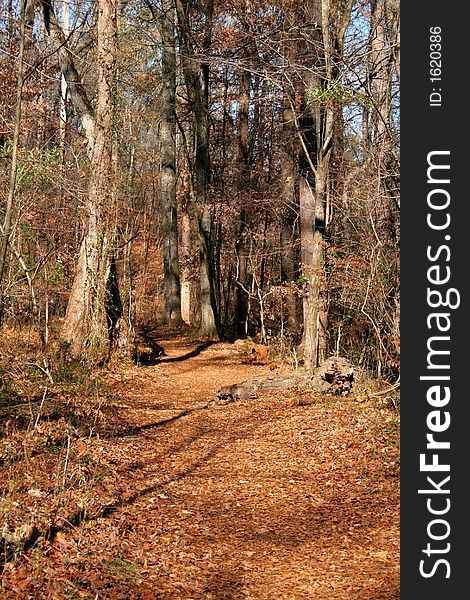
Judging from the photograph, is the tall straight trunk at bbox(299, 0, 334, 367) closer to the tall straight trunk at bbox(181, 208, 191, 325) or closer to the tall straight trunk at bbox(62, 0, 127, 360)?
the tall straight trunk at bbox(62, 0, 127, 360)

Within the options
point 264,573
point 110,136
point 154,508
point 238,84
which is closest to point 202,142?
point 238,84

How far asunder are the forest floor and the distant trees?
60.3 inches

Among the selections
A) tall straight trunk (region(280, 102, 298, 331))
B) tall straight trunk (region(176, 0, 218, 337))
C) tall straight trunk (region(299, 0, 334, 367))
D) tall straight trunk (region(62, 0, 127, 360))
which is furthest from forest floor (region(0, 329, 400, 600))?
tall straight trunk (region(176, 0, 218, 337))

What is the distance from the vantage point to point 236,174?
62.7ft

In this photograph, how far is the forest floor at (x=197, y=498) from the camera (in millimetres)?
4535

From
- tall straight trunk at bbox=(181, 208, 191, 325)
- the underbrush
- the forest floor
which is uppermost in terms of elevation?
tall straight trunk at bbox=(181, 208, 191, 325)

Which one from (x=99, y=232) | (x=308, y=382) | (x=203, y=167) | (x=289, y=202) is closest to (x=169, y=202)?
(x=203, y=167)

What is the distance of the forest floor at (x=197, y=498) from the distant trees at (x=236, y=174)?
1.53 m

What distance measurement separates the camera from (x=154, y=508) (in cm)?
591

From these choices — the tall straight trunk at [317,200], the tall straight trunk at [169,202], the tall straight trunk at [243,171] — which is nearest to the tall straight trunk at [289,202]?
the tall straight trunk at [243,171]

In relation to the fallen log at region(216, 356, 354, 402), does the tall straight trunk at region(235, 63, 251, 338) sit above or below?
above

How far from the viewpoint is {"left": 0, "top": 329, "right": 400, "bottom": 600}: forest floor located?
14.9ft

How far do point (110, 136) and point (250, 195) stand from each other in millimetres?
6962

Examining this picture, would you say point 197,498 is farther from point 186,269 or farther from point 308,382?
point 186,269
